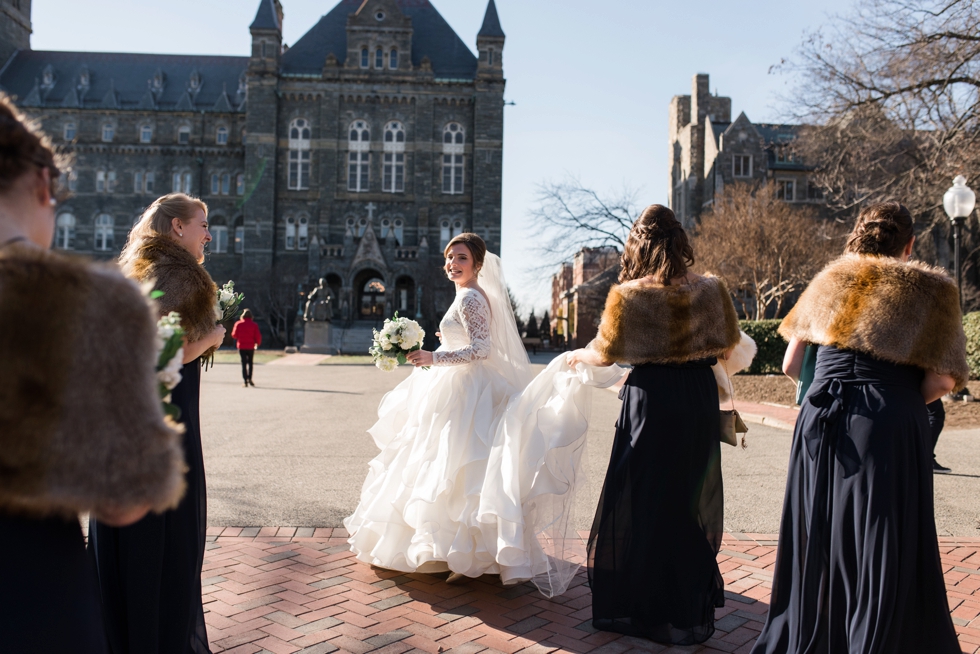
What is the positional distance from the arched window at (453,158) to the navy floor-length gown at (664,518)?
47.6m

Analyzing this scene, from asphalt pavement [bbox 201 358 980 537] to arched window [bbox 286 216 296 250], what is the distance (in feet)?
118

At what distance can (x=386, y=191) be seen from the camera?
50.9 m

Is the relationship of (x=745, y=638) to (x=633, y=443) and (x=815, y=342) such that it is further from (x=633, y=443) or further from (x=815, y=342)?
(x=815, y=342)

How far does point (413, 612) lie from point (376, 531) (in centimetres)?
64

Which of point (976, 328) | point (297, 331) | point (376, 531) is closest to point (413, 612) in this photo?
point (376, 531)

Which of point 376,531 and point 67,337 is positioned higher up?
point 67,337

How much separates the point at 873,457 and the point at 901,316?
62 cm

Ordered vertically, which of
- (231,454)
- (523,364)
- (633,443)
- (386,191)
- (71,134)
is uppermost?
(71,134)

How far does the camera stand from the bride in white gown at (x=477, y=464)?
442 cm

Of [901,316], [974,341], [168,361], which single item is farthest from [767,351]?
[168,361]

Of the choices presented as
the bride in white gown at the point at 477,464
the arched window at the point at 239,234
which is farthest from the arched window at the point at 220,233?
the bride in white gown at the point at 477,464

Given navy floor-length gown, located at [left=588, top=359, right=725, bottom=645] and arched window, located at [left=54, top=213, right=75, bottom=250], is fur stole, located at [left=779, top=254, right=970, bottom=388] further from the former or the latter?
arched window, located at [left=54, top=213, right=75, bottom=250]

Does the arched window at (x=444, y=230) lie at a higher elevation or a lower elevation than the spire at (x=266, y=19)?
lower

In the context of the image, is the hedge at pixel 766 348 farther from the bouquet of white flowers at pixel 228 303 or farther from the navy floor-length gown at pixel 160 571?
the navy floor-length gown at pixel 160 571
